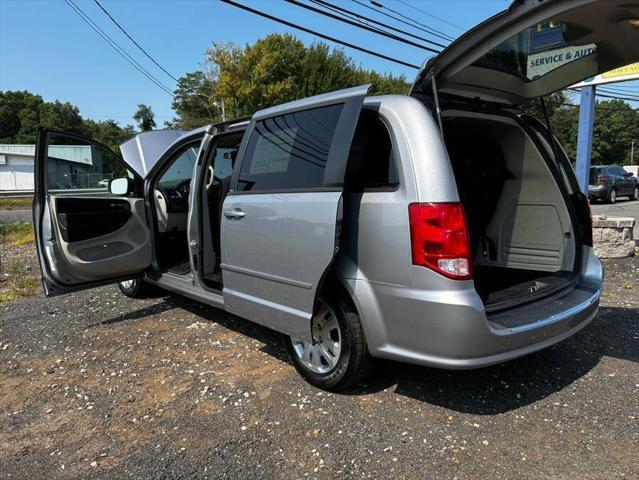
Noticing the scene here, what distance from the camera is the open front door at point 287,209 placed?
2889mm

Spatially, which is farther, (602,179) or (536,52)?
(602,179)

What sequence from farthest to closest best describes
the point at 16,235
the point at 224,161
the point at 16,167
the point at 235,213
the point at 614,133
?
the point at 614,133, the point at 16,167, the point at 16,235, the point at 224,161, the point at 235,213

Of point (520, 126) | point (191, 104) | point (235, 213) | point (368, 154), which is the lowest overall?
point (235, 213)

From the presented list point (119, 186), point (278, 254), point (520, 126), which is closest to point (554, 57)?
point (520, 126)

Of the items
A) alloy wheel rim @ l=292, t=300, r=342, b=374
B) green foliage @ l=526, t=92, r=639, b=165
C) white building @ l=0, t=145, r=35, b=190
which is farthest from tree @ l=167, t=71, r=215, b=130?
green foliage @ l=526, t=92, r=639, b=165

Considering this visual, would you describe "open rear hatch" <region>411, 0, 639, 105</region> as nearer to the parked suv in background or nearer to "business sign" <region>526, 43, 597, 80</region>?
Answer: "business sign" <region>526, 43, 597, 80</region>

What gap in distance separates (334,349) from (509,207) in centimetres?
203

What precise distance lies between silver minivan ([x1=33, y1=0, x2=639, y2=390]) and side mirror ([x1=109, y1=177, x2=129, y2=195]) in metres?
0.11

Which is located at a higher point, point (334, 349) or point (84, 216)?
point (84, 216)

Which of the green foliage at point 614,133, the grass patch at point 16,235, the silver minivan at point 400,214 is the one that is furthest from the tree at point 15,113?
the silver minivan at point 400,214

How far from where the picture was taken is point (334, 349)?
10.5 ft

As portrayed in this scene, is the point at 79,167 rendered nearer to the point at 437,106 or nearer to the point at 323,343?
the point at 323,343

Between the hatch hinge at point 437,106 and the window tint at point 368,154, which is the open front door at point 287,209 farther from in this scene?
the hatch hinge at point 437,106

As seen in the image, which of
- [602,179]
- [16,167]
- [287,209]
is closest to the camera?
[287,209]
